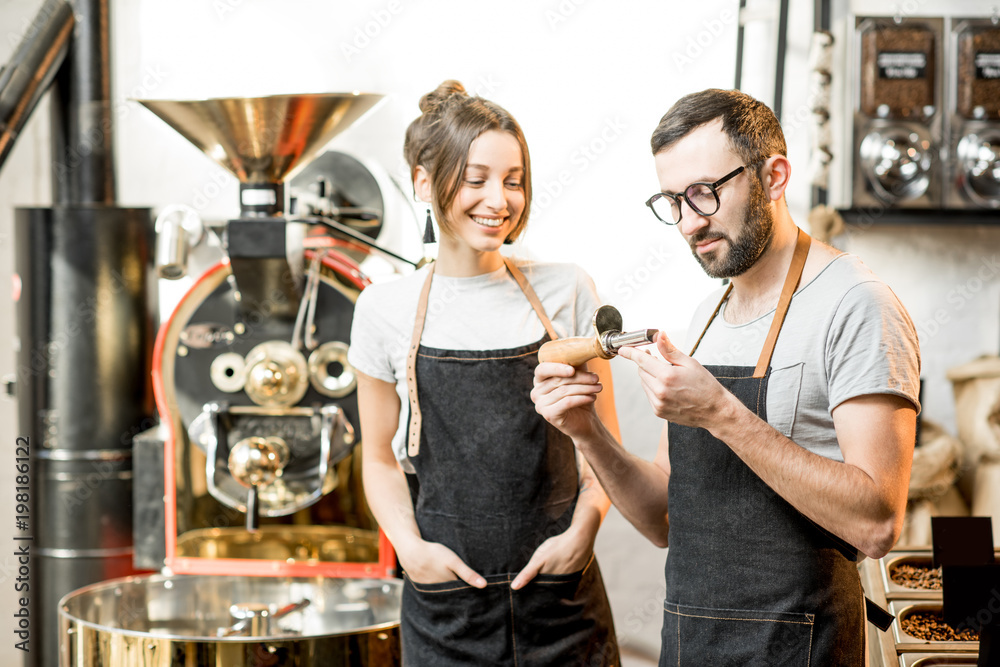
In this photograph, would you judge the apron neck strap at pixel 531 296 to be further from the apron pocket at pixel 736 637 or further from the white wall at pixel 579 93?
the white wall at pixel 579 93

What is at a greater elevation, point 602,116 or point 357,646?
point 602,116

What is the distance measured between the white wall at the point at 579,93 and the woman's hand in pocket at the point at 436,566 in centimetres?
131

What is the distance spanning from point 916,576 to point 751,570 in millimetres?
710

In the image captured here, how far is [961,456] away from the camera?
257 centimetres

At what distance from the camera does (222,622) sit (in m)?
2.25

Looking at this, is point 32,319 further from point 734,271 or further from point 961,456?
point 961,456

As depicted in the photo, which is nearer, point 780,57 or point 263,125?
point 263,125

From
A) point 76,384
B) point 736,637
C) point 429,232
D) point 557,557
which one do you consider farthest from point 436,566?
point 76,384

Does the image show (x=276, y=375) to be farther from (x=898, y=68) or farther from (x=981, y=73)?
(x=981, y=73)

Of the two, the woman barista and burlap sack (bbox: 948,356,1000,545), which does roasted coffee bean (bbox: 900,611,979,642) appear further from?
burlap sack (bbox: 948,356,1000,545)

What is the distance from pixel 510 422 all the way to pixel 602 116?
147 centimetres

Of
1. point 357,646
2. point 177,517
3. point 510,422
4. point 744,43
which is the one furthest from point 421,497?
point 744,43

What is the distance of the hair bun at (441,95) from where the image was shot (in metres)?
1.74

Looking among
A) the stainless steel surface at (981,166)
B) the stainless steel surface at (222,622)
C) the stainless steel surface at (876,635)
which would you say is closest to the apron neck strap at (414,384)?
the stainless steel surface at (222,622)
